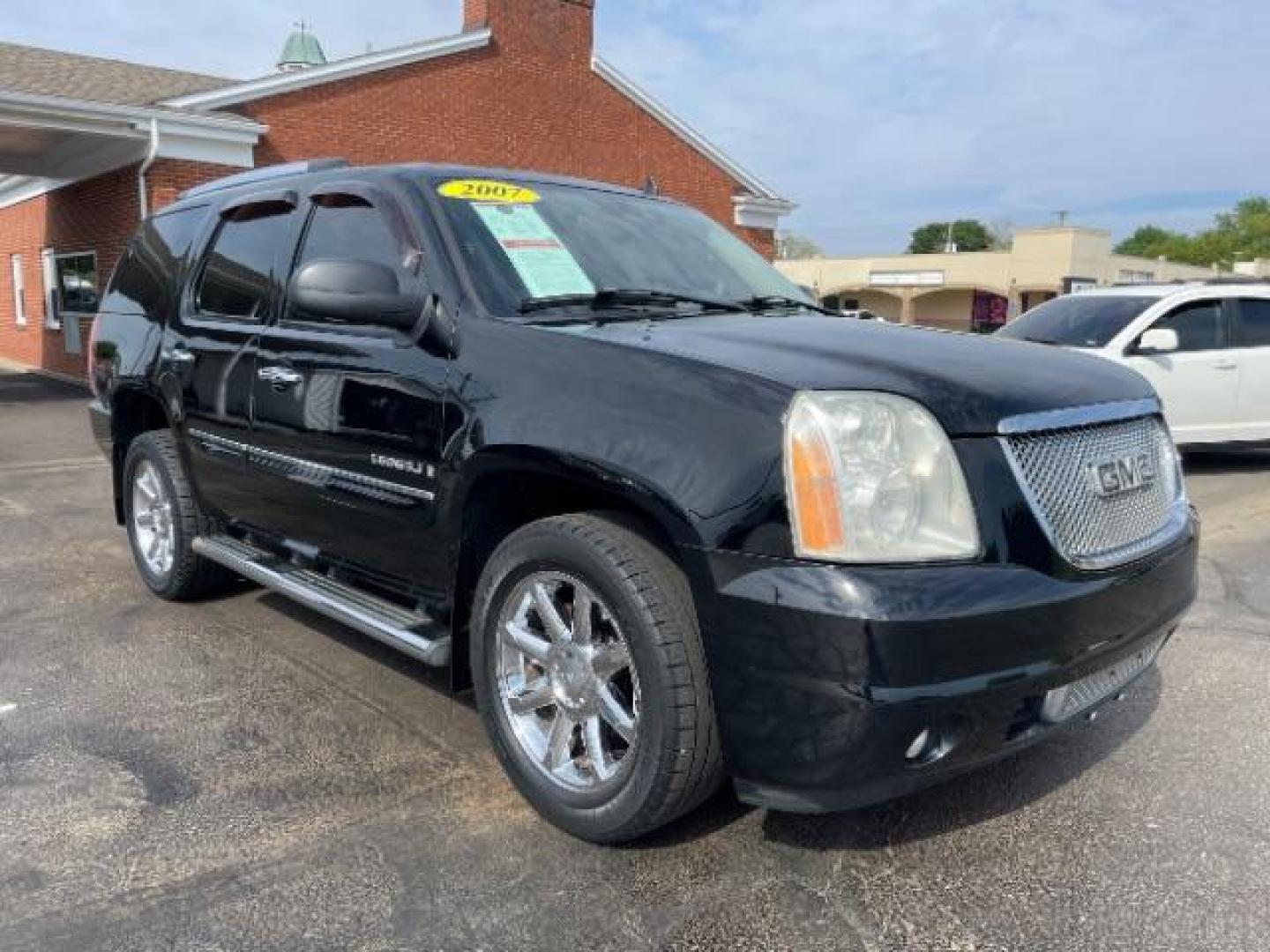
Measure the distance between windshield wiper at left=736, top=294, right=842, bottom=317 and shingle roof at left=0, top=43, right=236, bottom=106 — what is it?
39.5 ft

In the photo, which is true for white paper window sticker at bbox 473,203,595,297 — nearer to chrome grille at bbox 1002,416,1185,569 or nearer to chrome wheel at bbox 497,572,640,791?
chrome wheel at bbox 497,572,640,791

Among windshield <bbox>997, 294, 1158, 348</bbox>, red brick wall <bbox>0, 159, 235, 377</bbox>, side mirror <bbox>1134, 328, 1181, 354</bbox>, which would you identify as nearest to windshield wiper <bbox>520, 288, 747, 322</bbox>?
windshield <bbox>997, 294, 1158, 348</bbox>

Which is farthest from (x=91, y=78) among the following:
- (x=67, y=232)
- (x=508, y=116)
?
(x=508, y=116)

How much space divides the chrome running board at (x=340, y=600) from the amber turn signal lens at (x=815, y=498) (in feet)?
4.58

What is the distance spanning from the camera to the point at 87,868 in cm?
279

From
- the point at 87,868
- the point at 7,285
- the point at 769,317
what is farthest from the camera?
the point at 7,285

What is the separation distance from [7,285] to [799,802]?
77.7 feet

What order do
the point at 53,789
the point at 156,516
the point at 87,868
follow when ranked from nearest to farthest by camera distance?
1. the point at 87,868
2. the point at 53,789
3. the point at 156,516

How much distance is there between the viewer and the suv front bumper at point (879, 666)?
2.33 metres

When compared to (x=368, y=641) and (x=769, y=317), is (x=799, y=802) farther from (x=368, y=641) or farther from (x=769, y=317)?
(x=368, y=641)

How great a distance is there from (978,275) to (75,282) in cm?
4365

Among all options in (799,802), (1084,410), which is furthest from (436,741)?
(1084,410)

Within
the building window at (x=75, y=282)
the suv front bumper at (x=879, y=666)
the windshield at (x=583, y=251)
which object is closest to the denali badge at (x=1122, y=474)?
the suv front bumper at (x=879, y=666)

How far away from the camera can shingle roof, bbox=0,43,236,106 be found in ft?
44.8
